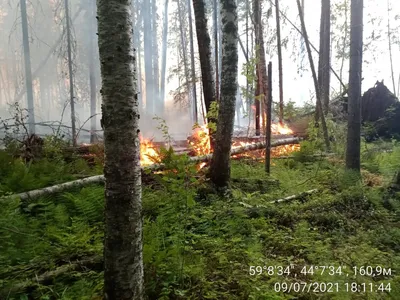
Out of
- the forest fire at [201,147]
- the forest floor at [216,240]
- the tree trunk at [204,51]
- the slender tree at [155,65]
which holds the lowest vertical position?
the forest floor at [216,240]

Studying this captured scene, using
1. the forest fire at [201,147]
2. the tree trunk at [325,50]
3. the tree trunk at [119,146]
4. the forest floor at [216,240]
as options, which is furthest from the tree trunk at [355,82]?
the tree trunk at [119,146]

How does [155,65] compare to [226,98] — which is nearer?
[226,98]

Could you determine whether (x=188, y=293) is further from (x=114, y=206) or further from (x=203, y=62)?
(x=203, y=62)

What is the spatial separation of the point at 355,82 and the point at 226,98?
342 centimetres

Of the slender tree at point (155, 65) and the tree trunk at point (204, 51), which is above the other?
the slender tree at point (155, 65)

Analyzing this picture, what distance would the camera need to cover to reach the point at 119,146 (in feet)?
7.59

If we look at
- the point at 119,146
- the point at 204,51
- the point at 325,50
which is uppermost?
the point at 325,50

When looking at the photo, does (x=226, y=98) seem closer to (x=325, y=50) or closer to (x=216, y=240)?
(x=216, y=240)

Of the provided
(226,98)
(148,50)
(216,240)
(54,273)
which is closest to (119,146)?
(54,273)

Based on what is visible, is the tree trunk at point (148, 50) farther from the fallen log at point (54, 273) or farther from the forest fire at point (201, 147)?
the fallen log at point (54, 273)

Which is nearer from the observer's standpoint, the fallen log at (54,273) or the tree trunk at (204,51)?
the fallen log at (54,273)

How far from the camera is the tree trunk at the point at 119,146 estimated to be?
230cm

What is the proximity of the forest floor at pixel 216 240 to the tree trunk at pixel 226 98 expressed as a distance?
0.46 meters

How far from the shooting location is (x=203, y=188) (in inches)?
234
